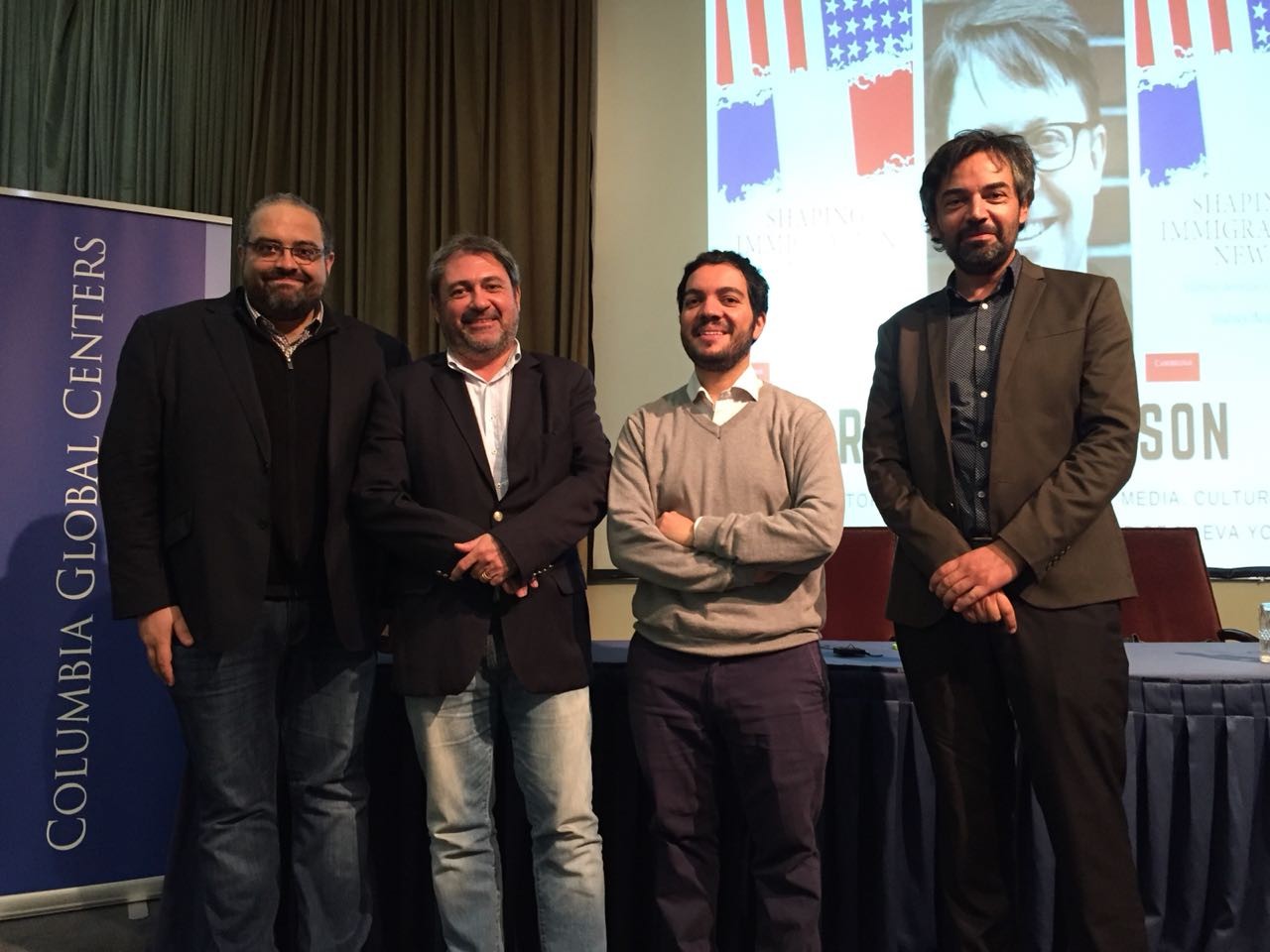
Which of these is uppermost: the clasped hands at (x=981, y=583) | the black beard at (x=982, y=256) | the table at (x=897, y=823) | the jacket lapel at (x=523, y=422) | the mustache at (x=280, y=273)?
the mustache at (x=280, y=273)

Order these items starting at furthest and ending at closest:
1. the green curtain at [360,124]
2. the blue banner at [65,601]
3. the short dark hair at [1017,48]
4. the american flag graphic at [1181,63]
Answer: the green curtain at [360,124] → the short dark hair at [1017,48] → the american flag graphic at [1181,63] → the blue banner at [65,601]

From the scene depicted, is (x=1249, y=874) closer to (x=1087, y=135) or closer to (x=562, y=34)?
(x=1087, y=135)

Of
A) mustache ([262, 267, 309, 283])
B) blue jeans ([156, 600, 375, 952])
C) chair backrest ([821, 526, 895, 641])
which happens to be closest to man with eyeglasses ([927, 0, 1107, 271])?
chair backrest ([821, 526, 895, 641])

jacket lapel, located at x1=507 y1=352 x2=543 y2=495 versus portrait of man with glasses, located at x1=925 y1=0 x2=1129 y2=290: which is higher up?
portrait of man with glasses, located at x1=925 y1=0 x2=1129 y2=290

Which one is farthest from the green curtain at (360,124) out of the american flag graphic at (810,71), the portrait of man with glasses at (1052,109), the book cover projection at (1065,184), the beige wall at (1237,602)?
the beige wall at (1237,602)

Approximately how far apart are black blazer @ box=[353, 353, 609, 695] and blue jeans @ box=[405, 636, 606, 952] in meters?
0.06

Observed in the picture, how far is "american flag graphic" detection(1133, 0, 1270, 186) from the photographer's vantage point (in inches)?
128

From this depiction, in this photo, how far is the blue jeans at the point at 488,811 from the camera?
5.69 feet

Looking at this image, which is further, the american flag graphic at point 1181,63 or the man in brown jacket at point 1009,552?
the american flag graphic at point 1181,63

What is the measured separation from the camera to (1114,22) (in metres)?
3.33

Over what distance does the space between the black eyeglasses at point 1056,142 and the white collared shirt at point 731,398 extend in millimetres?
2092

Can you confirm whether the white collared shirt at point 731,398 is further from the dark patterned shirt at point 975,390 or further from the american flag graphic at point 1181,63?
the american flag graphic at point 1181,63

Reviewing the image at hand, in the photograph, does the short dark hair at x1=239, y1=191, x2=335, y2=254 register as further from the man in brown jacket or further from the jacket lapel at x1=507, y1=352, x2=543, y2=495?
the man in brown jacket

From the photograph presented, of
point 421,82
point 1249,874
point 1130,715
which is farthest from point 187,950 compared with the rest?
point 421,82
